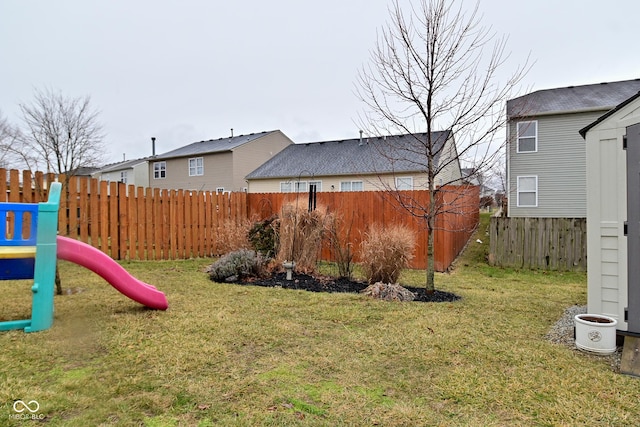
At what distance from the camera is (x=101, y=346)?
3277 mm

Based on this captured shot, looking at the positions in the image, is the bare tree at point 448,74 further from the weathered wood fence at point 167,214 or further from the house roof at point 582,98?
the house roof at point 582,98

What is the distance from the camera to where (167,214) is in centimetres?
918

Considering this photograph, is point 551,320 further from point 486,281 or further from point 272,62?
point 272,62

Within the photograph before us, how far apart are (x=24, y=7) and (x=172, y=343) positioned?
8.47 meters

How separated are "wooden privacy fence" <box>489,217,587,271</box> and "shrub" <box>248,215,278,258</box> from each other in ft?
18.4

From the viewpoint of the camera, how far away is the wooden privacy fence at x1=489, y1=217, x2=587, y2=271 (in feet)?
28.2

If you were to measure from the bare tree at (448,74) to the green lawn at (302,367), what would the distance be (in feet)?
6.81

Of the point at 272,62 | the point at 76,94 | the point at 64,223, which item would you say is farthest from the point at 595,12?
the point at 76,94

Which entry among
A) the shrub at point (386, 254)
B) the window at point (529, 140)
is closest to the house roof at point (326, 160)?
the window at point (529, 140)

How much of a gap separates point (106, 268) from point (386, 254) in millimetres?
3896

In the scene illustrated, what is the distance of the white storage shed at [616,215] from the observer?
342 centimetres

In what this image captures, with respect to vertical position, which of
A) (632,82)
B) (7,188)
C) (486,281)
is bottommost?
(486,281)

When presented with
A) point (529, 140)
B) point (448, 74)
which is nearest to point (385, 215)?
point (448, 74)

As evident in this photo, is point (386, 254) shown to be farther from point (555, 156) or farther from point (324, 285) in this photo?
point (555, 156)
